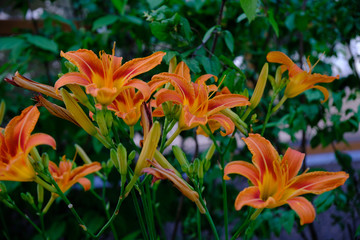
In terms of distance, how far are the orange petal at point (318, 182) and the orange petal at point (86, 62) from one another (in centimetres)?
37

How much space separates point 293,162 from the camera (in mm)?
529

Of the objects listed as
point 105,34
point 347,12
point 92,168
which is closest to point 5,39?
point 105,34

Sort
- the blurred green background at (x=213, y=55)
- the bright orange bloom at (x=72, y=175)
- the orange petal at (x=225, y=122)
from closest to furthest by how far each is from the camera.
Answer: the orange petal at (x=225, y=122) → the bright orange bloom at (x=72, y=175) → the blurred green background at (x=213, y=55)

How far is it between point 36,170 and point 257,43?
1.38 m

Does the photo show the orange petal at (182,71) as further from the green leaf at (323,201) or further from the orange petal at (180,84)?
the green leaf at (323,201)

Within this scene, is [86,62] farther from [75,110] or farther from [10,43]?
[10,43]

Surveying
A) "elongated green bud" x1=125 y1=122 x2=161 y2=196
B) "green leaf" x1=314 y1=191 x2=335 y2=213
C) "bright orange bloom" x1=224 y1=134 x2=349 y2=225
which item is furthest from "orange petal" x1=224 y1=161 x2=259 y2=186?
"green leaf" x1=314 y1=191 x2=335 y2=213

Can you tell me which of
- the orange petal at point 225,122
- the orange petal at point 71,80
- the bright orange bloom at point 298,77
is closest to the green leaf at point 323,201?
the bright orange bloom at point 298,77

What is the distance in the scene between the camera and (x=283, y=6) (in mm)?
1346

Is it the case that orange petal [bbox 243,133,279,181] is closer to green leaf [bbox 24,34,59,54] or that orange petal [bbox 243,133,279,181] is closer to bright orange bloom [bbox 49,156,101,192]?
bright orange bloom [bbox 49,156,101,192]

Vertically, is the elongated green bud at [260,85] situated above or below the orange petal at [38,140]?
above

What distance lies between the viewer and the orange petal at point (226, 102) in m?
0.51

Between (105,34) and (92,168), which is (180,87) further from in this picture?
(105,34)

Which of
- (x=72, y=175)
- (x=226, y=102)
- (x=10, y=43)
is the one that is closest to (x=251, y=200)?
(x=226, y=102)
